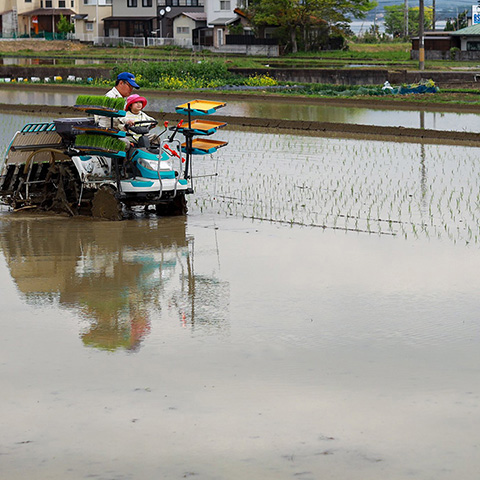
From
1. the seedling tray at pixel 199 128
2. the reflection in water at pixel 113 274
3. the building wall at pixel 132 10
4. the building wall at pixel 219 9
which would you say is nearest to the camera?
the reflection in water at pixel 113 274

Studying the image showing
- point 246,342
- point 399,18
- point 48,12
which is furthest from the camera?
point 399,18

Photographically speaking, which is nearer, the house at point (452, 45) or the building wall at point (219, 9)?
the house at point (452, 45)

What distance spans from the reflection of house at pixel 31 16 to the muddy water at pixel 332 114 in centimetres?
4914

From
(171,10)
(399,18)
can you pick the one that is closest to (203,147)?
(171,10)

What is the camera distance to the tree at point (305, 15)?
5259cm

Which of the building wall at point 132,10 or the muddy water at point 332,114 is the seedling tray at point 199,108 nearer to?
the muddy water at point 332,114

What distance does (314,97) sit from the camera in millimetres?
26469

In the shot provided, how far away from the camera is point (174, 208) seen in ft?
34.0

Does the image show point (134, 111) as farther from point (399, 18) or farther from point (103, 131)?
point (399, 18)

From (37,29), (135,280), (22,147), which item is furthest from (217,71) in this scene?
(37,29)

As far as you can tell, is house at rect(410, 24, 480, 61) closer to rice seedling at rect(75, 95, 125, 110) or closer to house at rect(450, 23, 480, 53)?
house at rect(450, 23, 480, 53)

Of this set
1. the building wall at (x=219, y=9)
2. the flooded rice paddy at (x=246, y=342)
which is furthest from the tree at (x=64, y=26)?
the flooded rice paddy at (x=246, y=342)

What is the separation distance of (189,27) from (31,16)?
16299 mm

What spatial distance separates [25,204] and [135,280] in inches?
140
